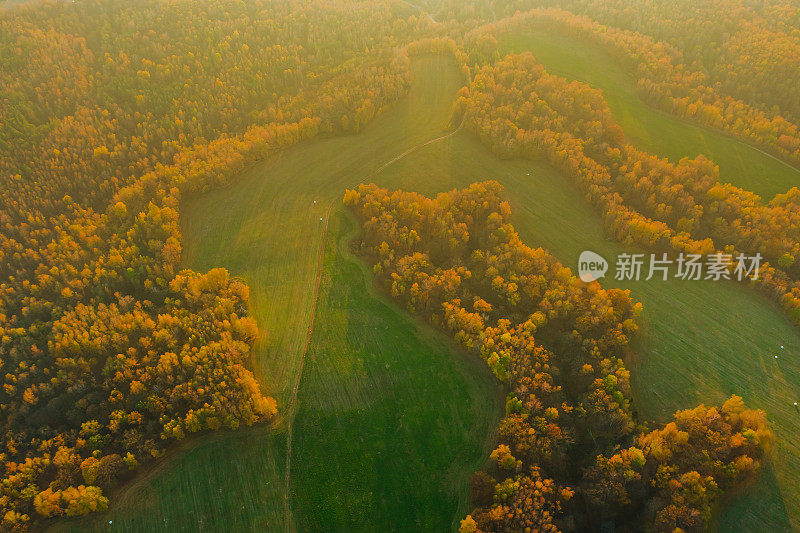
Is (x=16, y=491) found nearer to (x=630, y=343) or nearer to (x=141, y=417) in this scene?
(x=141, y=417)

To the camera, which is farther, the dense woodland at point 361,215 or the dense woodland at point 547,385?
the dense woodland at point 361,215

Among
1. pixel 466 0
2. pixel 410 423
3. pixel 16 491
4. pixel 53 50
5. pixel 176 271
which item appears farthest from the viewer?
pixel 466 0

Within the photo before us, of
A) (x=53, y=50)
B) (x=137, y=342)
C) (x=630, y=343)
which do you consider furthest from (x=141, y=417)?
(x=53, y=50)

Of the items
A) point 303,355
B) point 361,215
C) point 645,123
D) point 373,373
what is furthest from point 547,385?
point 645,123

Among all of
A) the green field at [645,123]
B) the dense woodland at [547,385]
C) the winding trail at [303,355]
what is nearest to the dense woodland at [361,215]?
the dense woodland at [547,385]

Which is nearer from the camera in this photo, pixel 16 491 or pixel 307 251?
pixel 16 491

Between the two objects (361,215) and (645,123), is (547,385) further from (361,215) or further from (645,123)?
(645,123)

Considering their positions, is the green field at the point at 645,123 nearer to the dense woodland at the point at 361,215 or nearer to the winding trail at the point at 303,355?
the dense woodland at the point at 361,215
